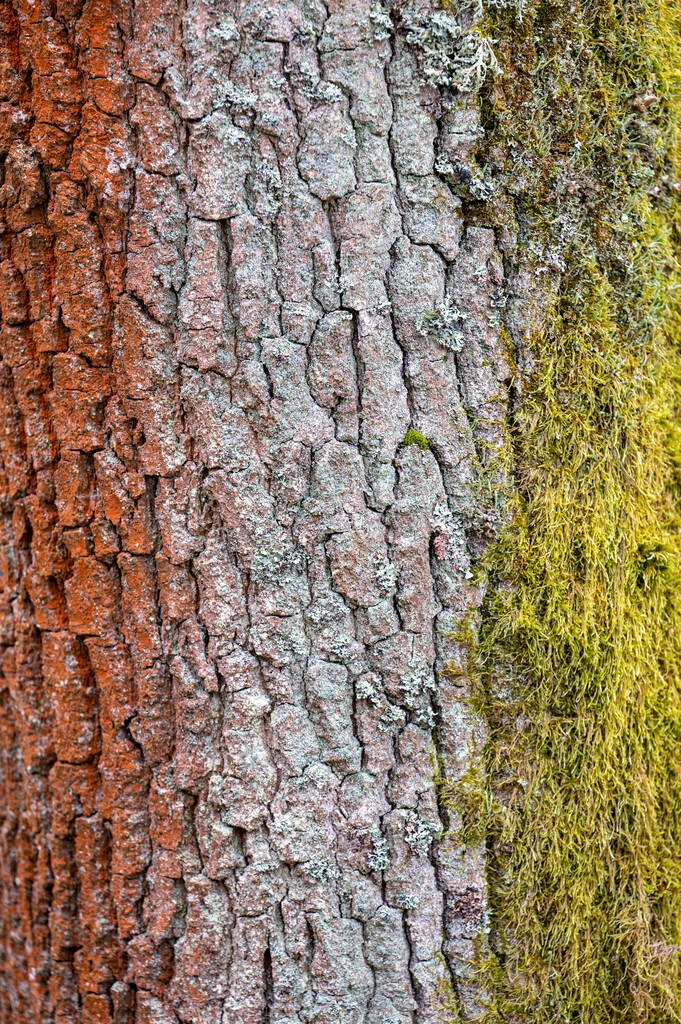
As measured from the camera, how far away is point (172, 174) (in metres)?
1.24

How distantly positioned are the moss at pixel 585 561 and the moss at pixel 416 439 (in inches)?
6.8

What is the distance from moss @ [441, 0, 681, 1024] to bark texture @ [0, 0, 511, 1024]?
0.08 metres

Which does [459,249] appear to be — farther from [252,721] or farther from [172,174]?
[252,721]

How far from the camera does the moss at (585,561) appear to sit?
133 cm

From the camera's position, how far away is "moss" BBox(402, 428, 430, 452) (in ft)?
4.25

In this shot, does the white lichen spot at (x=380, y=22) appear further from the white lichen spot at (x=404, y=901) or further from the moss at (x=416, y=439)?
the white lichen spot at (x=404, y=901)

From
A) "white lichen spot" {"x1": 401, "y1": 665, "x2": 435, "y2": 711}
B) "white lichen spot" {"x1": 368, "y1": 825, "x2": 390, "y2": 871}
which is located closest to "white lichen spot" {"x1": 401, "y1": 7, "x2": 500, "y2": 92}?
"white lichen spot" {"x1": 401, "y1": 665, "x2": 435, "y2": 711}

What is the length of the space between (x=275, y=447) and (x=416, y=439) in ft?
0.83

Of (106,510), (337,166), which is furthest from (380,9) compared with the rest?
(106,510)

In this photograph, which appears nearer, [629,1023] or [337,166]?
[337,166]

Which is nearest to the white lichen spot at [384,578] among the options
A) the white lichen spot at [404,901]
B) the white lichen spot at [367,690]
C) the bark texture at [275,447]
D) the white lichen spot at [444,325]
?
the bark texture at [275,447]

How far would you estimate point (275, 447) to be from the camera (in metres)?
1.27

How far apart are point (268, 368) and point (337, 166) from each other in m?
0.36

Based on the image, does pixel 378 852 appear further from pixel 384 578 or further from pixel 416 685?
pixel 384 578
